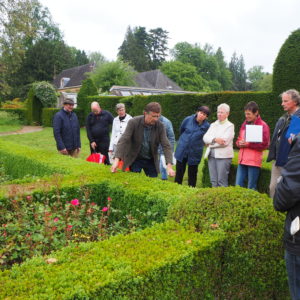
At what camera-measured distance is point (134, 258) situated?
7.41ft

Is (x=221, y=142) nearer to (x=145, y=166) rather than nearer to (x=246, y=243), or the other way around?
(x=145, y=166)

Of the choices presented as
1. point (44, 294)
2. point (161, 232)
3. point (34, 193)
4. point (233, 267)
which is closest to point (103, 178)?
point (34, 193)

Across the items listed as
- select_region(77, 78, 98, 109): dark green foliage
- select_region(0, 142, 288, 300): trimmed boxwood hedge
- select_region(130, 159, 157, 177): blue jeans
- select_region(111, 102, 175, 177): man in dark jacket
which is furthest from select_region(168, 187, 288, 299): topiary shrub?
select_region(77, 78, 98, 109): dark green foliage

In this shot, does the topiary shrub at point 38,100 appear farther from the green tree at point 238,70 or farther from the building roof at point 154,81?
the green tree at point 238,70

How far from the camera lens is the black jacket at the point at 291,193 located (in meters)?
2.10

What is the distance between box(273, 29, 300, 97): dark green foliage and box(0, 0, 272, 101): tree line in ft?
72.9

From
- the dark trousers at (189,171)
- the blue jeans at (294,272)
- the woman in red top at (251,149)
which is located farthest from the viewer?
the dark trousers at (189,171)

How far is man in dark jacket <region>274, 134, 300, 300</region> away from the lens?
2.10 meters

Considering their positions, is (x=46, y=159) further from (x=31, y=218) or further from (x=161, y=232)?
(x=161, y=232)

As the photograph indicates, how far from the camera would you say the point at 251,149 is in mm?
5730

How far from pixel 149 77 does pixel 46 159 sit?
5107 centimetres

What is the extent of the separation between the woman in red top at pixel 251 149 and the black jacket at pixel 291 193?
3.40 meters

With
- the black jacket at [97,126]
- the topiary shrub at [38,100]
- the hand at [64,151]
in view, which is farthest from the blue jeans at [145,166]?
the topiary shrub at [38,100]

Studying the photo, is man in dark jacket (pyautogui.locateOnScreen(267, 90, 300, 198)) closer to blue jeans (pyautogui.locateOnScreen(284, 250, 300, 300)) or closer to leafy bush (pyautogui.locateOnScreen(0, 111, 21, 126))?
blue jeans (pyautogui.locateOnScreen(284, 250, 300, 300))
